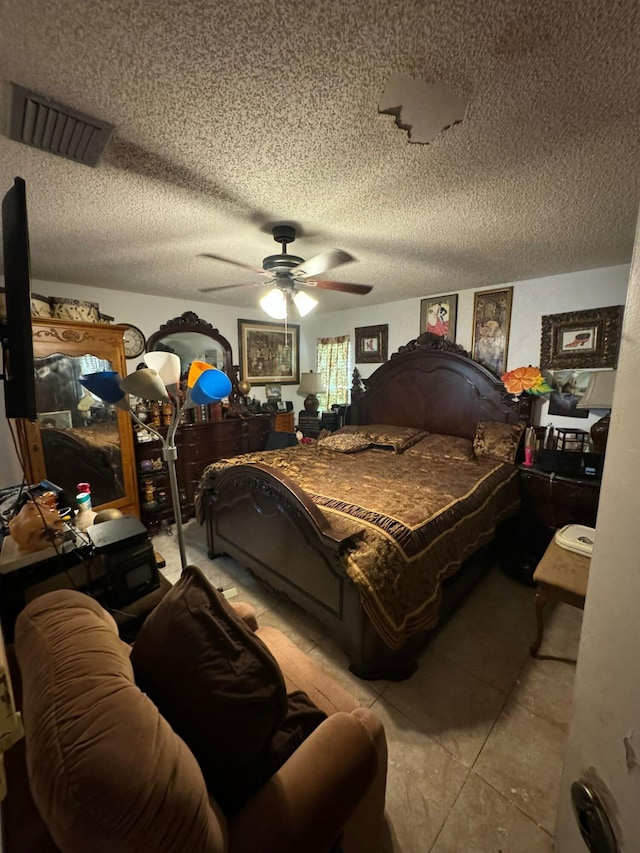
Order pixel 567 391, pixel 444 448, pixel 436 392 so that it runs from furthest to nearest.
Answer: pixel 436 392 → pixel 444 448 → pixel 567 391

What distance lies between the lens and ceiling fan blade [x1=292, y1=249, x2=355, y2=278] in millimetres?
1750

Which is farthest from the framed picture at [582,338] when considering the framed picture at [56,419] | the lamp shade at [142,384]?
the framed picture at [56,419]

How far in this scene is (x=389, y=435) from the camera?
3.56 meters

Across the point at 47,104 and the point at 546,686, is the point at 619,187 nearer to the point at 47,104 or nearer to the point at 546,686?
the point at 47,104

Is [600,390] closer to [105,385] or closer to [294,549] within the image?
[294,549]

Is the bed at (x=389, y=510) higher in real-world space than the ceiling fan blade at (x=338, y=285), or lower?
lower

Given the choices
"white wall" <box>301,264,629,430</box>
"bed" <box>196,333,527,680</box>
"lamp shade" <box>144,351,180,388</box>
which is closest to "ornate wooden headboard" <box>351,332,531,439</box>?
"bed" <box>196,333,527,680</box>

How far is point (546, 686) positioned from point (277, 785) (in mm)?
A: 1610

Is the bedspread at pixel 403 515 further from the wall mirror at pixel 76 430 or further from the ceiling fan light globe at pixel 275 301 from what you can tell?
the ceiling fan light globe at pixel 275 301

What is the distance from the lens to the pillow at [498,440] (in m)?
2.89

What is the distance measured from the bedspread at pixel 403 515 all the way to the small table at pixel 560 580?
0.39 meters

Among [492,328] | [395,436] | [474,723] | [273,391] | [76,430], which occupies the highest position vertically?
[492,328]

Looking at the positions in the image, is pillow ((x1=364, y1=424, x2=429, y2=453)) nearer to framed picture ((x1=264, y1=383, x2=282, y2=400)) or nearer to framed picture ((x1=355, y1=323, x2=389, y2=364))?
Answer: framed picture ((x1=355, y1=323, x2=389, y2=364))

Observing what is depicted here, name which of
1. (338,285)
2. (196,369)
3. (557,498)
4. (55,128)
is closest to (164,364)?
(196,369)
